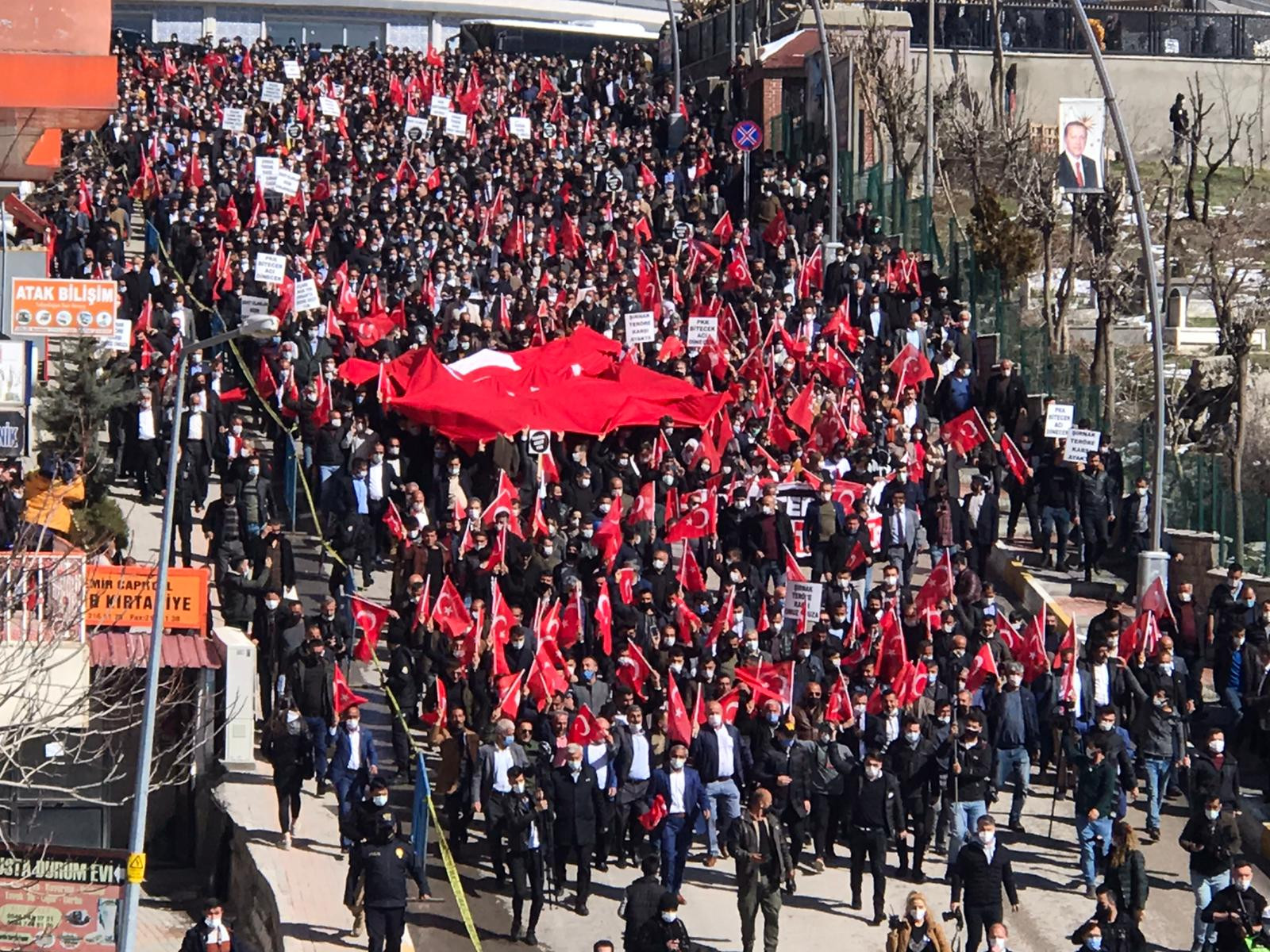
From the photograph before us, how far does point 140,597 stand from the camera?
75.7ft

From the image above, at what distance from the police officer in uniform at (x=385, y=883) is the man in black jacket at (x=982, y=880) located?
3.96 m

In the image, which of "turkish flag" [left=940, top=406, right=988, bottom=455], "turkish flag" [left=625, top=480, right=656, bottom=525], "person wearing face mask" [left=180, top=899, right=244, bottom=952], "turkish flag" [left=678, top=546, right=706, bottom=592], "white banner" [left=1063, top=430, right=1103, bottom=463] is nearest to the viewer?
"person wearing face mask" [left=180, top=899, right=244, bottom=952]

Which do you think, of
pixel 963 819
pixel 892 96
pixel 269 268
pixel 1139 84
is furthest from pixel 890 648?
pixel 1139 84

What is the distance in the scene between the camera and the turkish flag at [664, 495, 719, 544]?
85.2ft

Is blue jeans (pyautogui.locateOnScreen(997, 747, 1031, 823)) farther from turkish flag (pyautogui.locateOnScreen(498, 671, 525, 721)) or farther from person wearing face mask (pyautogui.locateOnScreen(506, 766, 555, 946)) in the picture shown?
turkish flag (pyautogui.locateOnScreen(498, 671, 525, 721))

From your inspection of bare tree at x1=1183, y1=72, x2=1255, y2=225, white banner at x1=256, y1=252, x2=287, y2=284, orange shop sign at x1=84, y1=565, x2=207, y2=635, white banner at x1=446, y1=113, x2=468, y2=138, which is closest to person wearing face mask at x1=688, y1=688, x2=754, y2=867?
orange shop sign at x1=84, y1=565, x2=207, y2=635

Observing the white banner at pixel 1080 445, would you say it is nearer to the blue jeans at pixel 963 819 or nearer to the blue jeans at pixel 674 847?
the blue jeans at pixel 963 819

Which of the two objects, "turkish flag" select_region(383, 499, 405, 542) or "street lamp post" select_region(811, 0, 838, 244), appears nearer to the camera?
"turkish flag" select_region(383, 499, 405, 542)

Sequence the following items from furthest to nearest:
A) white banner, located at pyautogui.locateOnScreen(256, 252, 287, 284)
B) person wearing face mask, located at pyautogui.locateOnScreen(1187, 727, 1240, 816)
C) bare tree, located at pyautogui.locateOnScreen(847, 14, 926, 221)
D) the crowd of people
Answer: bare tree, located at pyautogui.locateOnScreen(847, 14, 926, 221) → white banner, located at pyautogui.locateOnScreen(256, 252, 287, 284) → the crowd of people → person wearing face mask, located at pyautogui.locateOnScreen(1187, 727, 1240, 816)

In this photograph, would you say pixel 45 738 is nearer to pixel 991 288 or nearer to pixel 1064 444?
pixel 1064 444

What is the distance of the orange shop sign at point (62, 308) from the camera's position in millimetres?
28188

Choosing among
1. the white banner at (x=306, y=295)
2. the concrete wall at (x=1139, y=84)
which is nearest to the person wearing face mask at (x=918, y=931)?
the white banner at (x=306, y=295)

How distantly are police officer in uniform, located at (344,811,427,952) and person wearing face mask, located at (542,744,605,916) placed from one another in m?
1.59

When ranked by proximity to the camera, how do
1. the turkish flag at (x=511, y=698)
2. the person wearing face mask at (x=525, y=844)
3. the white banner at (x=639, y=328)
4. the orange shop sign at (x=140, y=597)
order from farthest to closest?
the white banner at (x=639, y=328) < the orange shop sign at (x=140, y=597) < the turkish flag at (x=511, y=698) < the person wearing face mask at (x=525, y=844)
